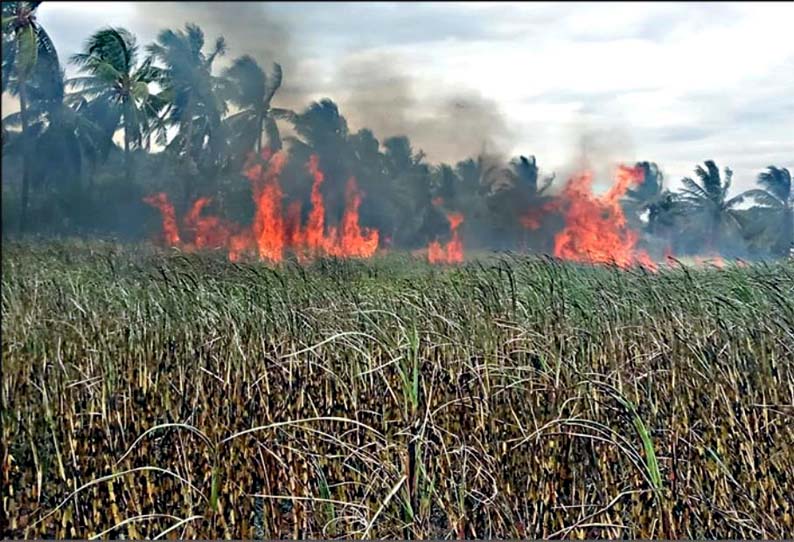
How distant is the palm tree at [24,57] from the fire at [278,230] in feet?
1.57

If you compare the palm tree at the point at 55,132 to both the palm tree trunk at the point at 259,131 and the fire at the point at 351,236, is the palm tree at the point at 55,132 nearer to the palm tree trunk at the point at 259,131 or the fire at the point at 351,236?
the palm tree trunk at the point at 259,131

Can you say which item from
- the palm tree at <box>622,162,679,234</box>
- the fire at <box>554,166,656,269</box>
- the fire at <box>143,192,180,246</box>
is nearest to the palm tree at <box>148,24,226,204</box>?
the fire at <box>143,192,180,246</box>

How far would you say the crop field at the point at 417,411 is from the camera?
2.83 m

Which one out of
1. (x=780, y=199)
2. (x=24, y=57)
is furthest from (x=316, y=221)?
(x=780, y=199)

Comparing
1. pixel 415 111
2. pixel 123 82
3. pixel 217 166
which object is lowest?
pixel 217 166

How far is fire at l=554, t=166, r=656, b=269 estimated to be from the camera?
2939 millimetres

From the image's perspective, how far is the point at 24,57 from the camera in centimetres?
296

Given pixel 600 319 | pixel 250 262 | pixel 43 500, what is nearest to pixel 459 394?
pixel 600 319

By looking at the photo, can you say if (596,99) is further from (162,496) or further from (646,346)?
(162,496)

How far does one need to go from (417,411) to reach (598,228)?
39.2 inches

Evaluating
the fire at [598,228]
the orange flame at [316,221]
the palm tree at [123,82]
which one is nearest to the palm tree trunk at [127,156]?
the palm tree at [123,82]

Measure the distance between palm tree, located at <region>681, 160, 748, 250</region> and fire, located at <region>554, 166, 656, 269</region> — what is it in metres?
0.23

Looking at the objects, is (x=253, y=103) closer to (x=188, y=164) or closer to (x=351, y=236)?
(x=188, y=164)

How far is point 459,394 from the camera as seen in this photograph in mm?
2850
